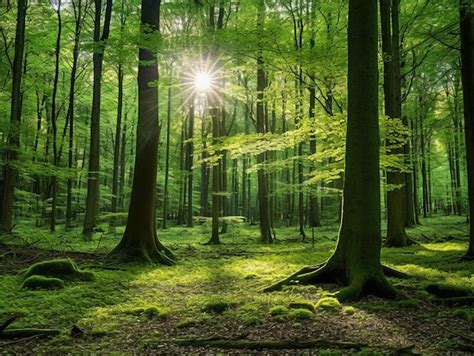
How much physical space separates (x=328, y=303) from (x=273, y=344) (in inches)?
68.8

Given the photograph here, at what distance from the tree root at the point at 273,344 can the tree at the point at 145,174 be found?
6.36 metres

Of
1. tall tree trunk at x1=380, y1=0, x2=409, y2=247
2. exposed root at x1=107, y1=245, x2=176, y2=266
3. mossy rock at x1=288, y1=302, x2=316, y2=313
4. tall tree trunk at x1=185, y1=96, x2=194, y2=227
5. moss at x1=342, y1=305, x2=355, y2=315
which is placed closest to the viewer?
moss at x1=342, y1=305, x2=355, y2=315

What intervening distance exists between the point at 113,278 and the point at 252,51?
7160mm

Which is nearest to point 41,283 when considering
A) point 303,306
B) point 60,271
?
point 60,271

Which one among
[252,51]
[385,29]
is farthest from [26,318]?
[385,29]

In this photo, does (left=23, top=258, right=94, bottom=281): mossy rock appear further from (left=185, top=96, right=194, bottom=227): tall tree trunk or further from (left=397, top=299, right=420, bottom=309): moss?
(left=185, top=96, right=194, bottom=227): tall tree trunk

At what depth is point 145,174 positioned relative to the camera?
10.7m

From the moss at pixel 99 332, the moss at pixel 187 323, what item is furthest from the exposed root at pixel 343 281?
the moss at pixel 99 332

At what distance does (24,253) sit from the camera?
1020 centimetres

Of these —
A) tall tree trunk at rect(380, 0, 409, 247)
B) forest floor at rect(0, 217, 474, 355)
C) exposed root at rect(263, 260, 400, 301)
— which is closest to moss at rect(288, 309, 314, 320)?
forest floor at rect(0, 217, 474, 355)

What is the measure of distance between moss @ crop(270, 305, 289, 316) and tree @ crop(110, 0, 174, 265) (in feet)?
18.6

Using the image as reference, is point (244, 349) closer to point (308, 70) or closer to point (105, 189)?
point (308, 70)

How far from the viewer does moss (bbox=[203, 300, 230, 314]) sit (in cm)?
560

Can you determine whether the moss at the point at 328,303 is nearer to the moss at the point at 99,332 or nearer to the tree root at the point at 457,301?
the tree root at the point at 457,301
